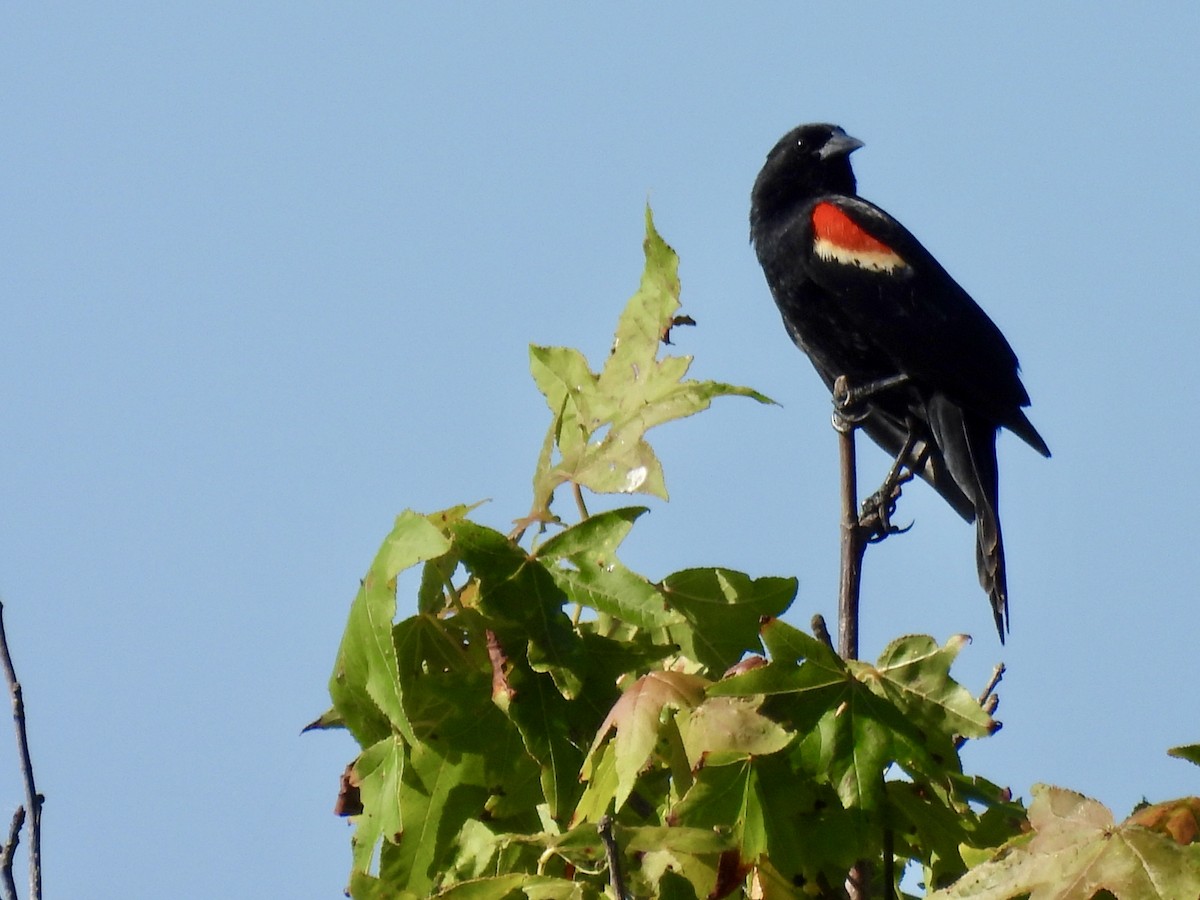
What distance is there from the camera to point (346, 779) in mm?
1806

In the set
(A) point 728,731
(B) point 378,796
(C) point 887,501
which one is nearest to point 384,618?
(B) point 378,796

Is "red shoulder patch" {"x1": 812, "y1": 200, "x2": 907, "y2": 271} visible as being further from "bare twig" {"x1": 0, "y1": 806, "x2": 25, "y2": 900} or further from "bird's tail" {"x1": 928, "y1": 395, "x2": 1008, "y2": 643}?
"bare twig" {"x1": 0, "y1": 806, "x2": 25, "y2": 900}

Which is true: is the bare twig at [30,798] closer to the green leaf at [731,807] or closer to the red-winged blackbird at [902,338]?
the green leaf at [731,807]

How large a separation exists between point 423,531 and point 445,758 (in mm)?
342

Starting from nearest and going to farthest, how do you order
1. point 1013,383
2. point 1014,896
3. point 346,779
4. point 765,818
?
point 1014,896 < point 765,818 < point 346,779 < point 1013,383

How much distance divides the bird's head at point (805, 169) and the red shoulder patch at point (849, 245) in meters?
0.40

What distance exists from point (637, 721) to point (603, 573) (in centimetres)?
20

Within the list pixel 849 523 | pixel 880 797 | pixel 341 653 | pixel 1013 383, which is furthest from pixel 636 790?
pixel 1013 383

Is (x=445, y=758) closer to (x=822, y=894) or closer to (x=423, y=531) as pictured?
(x=423, y=531)

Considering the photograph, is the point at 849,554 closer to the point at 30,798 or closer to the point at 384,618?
the point at 384,618

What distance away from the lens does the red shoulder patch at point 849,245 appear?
15.6ft

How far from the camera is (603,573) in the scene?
163 centimetres

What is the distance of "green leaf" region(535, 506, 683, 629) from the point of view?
1.62 meters

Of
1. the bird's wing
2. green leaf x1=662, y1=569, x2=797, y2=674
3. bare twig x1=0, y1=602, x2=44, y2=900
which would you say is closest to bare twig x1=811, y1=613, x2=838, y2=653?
green leaf x1=662, y1=569, x2=797, y2=674
